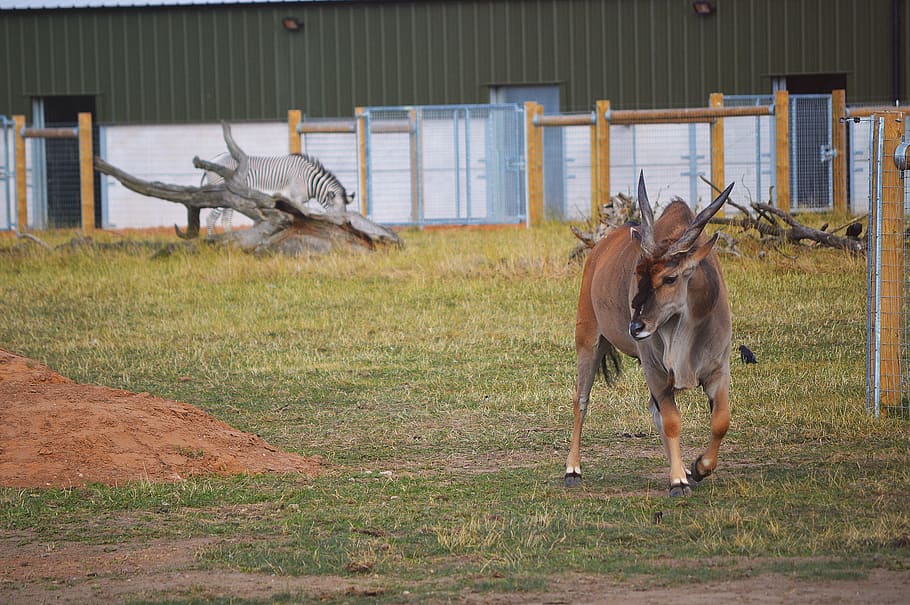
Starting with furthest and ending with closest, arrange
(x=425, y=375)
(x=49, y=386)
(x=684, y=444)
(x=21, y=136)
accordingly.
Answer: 1. (x=21, y=136)
2. (x=425, y=375)
3. (x=49, y=386)
4. (x=684, y=444)

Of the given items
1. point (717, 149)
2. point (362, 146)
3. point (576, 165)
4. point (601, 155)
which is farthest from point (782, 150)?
point (362, 146)

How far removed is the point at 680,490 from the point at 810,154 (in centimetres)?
1831

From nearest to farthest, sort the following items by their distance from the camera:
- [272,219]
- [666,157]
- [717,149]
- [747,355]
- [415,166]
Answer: [747,355]
[272,219]
[717,149]
[415,166]
[666,157]

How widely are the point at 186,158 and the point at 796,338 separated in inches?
776

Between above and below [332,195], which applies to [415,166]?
above

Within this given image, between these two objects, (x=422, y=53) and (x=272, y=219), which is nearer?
(x=272, y=219)

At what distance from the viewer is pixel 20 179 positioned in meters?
24.7

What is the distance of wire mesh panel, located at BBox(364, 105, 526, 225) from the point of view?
2494 centimetres

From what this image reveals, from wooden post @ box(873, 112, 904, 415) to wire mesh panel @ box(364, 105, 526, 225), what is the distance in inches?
624

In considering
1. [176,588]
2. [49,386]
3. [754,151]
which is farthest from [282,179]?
[176,588]

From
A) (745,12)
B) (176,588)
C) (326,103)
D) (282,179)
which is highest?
(745,12)

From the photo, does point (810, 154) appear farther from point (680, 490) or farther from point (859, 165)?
point (680, 490)

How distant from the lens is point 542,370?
11.2 meters

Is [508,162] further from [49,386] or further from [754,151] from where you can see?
[49,386]
